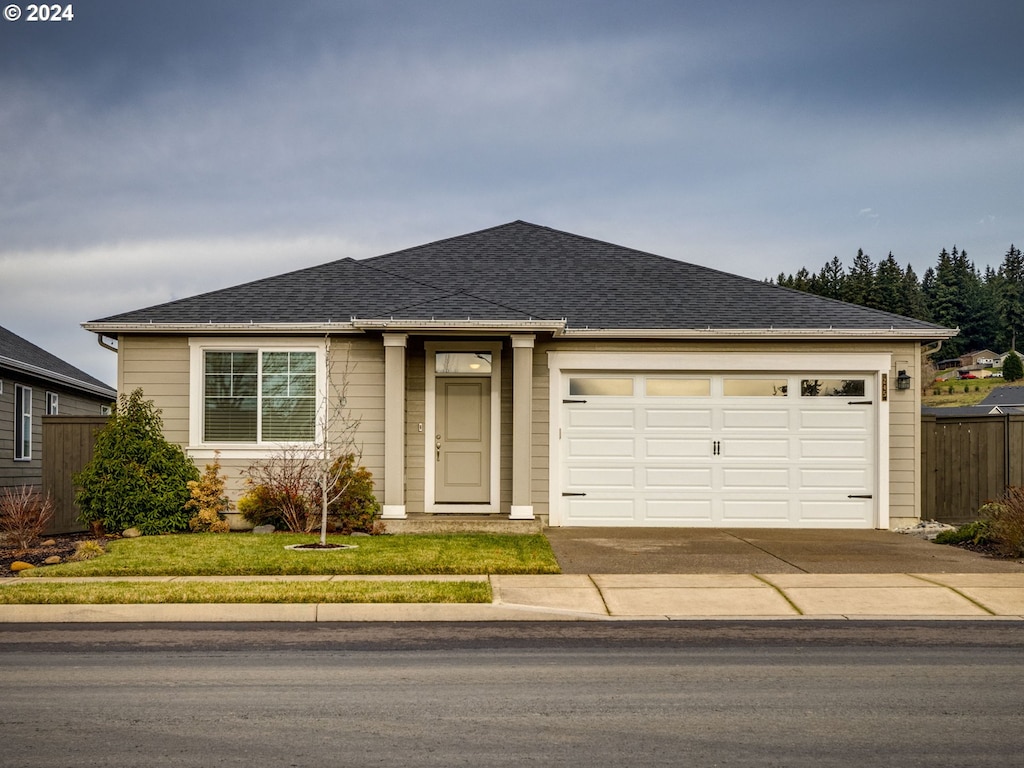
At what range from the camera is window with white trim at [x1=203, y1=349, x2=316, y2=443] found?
577 inches

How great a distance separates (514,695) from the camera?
18.7 feet

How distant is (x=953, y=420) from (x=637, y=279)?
601cm

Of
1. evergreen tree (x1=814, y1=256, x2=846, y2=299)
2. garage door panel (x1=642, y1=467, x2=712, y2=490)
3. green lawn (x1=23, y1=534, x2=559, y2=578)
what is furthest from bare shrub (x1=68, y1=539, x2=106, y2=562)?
evergreen tree (x1=814, y1=256, x2=846, y2=299)

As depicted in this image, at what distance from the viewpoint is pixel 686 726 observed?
5.07 m

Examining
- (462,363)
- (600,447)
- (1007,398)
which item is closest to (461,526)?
(600,447)

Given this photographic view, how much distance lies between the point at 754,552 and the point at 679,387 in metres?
3.75

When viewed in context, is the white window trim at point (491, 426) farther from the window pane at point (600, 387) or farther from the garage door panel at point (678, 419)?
the garage door panel at point (678, 419)

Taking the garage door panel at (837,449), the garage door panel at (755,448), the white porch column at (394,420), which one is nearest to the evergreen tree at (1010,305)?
the garage door panel at (837,449)

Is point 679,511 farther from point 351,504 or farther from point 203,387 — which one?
point 203,387

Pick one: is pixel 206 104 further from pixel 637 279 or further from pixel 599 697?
→ pixel 599 697

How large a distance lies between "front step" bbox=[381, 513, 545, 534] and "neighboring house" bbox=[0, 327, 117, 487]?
8.74m

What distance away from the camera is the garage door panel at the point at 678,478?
14742mm

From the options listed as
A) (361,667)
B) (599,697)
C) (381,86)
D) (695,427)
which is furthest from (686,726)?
(381,86)

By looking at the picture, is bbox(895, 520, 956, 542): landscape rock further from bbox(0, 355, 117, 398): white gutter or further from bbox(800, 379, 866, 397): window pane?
bbox(0, 355, 117, 398): white gutter
